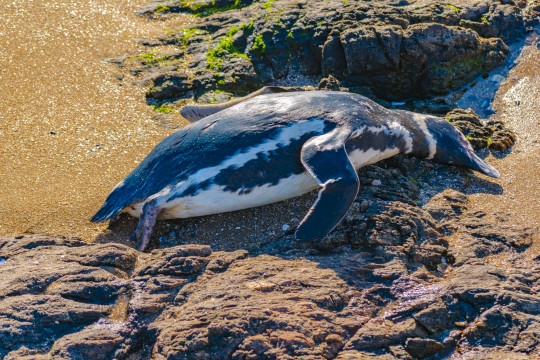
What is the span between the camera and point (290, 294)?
420 centimetres

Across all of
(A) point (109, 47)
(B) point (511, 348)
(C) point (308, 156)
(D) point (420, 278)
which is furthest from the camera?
(A) point (109, 47)

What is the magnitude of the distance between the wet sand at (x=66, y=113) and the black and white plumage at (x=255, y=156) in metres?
0.53

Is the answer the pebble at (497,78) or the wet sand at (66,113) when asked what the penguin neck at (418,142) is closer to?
the pebble at (497,78)

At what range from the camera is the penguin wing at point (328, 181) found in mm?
4691

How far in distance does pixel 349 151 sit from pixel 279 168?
54 cm

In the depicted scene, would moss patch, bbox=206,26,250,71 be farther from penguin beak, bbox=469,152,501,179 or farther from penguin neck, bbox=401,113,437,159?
penguin beak, bbox=469,152,501,179

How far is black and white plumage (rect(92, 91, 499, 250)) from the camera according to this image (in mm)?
5297

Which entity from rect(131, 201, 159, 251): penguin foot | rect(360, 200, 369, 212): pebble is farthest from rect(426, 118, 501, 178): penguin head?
rect(131, 201, 159, 251): penguin foot

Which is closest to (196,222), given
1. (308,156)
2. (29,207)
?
(308,156)

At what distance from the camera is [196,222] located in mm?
5422

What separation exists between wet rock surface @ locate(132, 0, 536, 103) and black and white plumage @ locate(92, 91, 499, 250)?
1.74m

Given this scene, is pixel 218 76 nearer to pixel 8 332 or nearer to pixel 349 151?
pixel 349 151

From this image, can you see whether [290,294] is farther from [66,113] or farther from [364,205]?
[66,113]

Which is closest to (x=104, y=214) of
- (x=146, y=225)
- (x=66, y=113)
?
(x=146, y=225)
